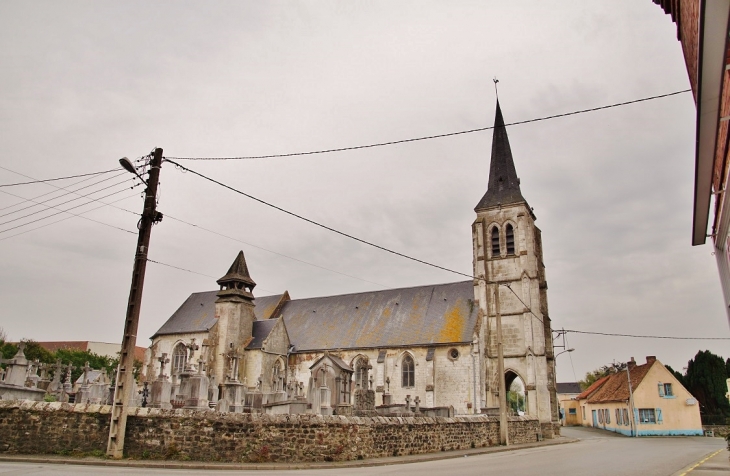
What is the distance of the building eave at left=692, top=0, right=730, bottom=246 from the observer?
330cm

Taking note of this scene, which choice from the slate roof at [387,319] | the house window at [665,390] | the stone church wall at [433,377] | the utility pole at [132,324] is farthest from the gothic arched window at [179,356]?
the house window at [665,390]

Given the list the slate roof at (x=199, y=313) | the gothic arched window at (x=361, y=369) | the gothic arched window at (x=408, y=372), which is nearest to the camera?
the gothic arched window at (x=408, y=372)

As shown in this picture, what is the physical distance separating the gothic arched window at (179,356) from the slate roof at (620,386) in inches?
1279

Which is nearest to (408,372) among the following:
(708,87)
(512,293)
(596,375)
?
(512,293)

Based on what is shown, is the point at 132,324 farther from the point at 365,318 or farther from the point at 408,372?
the point at 365,318

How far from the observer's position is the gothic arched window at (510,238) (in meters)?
34.7

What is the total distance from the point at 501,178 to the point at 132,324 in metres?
30.3

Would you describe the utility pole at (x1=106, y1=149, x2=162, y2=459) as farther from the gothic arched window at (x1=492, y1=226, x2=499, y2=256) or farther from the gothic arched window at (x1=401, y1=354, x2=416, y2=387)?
the gothic arched window at (x1=492, y1=226, x2=499, y2=256)

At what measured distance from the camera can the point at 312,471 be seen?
10.9 metres

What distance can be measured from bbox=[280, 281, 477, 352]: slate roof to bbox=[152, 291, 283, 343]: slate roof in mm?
2168

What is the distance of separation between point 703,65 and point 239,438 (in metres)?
11.2

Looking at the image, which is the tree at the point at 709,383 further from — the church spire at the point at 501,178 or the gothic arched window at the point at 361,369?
the gothic arched window at the point at 361,369

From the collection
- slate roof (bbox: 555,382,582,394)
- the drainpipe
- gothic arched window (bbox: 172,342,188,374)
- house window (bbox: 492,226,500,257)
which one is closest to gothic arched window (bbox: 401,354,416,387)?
the drainpipe

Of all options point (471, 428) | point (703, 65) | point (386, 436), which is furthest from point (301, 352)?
point (703, 65)
